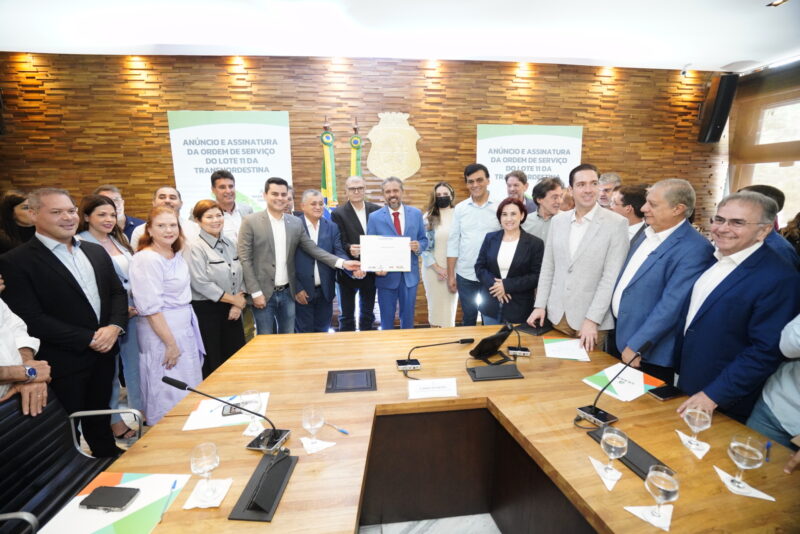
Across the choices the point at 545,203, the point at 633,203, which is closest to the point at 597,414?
the point at 633,203

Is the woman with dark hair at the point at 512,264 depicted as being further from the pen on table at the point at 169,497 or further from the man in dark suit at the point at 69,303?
the man in dark suit at the point at 69,303

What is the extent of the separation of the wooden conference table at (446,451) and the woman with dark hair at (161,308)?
0.63 meters

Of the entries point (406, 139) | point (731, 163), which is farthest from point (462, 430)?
point (731, 163)

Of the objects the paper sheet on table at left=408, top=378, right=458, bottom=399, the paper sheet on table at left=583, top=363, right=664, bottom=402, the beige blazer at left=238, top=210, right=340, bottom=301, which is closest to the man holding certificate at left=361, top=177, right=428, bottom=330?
the beige blazer at left=238, top=210, right=340, bottom=301

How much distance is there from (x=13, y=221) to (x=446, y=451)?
4.12 metres

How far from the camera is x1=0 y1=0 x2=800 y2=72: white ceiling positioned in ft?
12.2

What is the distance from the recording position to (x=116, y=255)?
108 inches

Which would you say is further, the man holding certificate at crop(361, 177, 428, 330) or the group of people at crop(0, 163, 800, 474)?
the man holding certificate at crop(361, 177, 428, 330)

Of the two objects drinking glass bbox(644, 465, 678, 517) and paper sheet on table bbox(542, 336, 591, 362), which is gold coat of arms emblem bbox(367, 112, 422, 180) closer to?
paper sheet on table bbox(542, 336, 591, 362)

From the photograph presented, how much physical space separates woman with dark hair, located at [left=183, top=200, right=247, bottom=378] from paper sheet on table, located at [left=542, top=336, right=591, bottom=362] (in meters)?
2.41

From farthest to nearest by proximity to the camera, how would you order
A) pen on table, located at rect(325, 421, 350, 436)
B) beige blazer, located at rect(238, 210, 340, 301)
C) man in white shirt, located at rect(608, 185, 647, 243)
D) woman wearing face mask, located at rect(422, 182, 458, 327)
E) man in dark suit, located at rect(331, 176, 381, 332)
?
woman wearing face mask, located at rect(422, 182, 458, 327)
man in dark suit, located at rect(331, 176, 381, 332)
beige blazer, located at rect(238, 210, 340, 301)
man in white shirt, located at rect(608, 185, 647, 243)
pen on table, located at rect(325, 421, 350, 436)

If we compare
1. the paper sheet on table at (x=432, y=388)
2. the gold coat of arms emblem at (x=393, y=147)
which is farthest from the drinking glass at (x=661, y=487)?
the gold coat of arms emblem at (x=393, y=147)

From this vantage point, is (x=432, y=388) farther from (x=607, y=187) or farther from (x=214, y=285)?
(x=607, y=187)

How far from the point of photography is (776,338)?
4.93ft
